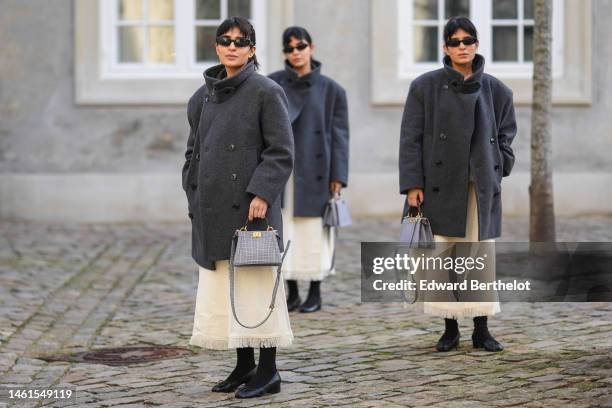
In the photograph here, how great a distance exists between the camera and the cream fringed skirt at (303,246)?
8.51m

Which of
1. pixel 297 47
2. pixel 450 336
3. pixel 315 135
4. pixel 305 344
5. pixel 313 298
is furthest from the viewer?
pixel 313 298

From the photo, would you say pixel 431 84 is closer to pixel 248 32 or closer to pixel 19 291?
pixel 248 32

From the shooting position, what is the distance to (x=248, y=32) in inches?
231

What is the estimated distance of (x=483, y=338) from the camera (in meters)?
6.83

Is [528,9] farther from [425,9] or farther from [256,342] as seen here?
[256,342]

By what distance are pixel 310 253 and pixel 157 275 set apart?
2.06 m

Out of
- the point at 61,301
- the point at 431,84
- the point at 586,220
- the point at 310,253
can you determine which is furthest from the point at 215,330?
the point at 586,220

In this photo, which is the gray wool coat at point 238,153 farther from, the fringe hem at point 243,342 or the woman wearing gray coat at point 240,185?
the fringe hem at point 243,342

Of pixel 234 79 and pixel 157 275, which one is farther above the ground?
pixel 234 79

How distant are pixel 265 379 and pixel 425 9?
28.5 ft

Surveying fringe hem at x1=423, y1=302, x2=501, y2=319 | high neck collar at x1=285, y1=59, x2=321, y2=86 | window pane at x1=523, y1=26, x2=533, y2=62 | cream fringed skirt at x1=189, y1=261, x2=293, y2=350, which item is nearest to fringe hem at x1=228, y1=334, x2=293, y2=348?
cream fringed skirt at x1=189, y1=261, x2=293, y2=350

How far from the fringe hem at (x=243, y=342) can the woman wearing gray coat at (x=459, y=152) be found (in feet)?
3.91

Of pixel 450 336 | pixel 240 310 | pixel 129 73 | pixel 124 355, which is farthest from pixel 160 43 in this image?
pixel 240 310

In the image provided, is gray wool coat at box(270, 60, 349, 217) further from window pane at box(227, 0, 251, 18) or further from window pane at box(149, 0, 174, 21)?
window pane at box(149, 0, 174, 21)
